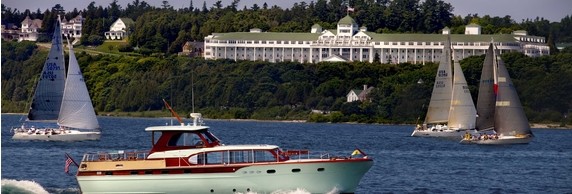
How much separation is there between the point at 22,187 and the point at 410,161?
26.6 meters

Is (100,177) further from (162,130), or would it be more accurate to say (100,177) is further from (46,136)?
(46,136)

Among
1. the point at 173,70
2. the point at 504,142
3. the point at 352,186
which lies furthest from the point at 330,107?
Answer: the point at 352,186

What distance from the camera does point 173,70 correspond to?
7190 inches

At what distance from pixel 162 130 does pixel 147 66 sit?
5614 inches

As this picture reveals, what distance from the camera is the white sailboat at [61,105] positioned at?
83.1 m

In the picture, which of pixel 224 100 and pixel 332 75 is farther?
pixel 332 75

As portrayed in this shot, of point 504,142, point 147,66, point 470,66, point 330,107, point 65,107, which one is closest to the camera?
point 65,107

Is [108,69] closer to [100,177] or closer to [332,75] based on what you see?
[332,75]

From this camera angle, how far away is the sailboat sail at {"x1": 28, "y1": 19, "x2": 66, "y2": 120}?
284 feet

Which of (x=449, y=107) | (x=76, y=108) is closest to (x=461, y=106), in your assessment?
(x=449, y=107)

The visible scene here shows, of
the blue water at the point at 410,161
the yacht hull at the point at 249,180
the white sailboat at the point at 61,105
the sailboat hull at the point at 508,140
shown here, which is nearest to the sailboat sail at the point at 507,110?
the sailboat hull at the point at 508,140

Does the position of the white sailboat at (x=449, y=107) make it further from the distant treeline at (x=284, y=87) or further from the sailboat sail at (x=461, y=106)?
the distant treeline at (x=284, y=87)

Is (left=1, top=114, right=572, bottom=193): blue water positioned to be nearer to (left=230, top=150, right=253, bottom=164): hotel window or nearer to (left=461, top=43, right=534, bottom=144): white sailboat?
(left=461, top=43, right=534, bottom=144): white sailboat

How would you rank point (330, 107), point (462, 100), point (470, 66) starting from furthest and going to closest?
1. point (470, 66)
2. point (330, 107)
3. point (462, 100)
